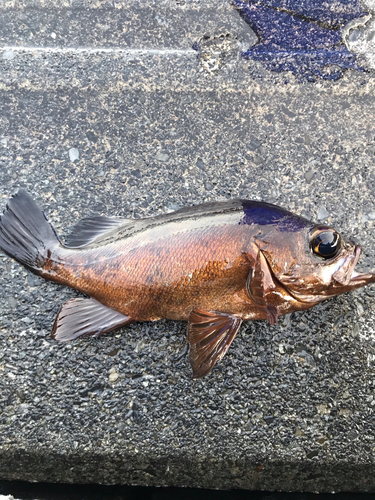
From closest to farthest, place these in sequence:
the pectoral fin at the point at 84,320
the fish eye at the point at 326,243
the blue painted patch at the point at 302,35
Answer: the fish eye at the point at 326,243 < the pectoral fin at the point at 84,320 < the blue painted patch at the point at 302,35

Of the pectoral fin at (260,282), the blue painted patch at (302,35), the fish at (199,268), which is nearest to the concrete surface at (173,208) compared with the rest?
the blue painted patch at (302,35)

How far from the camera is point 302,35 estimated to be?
9.91 feet

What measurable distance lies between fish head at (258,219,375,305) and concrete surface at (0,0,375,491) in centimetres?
56

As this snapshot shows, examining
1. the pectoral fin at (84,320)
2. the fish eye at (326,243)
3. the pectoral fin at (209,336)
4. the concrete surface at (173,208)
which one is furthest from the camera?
the concrete surface at (173,208)

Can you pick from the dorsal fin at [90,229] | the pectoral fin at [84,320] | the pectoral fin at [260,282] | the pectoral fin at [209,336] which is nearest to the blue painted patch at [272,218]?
the pectoral fin at [260,282]

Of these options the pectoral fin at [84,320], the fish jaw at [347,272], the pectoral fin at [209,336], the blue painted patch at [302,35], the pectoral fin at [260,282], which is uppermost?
the blue painted patch at [302,35]

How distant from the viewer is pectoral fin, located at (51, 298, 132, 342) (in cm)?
222

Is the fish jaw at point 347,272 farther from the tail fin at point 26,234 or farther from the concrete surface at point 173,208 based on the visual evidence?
the tail fin at point 26,234

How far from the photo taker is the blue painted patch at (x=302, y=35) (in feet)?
9.68

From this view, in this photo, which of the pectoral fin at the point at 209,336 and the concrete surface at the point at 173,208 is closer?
the pectoral fin at the point at 209,336

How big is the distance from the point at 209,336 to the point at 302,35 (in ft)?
7.97

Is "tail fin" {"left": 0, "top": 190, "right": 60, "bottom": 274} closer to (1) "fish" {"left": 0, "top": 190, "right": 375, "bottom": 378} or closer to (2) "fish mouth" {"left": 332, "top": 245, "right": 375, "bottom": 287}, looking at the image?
(1) "fish" {"left": 0, "top": 190, "right": 375, "bottom": 378}

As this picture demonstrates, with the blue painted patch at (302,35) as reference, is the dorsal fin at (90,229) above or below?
below

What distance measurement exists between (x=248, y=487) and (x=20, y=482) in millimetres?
1482
